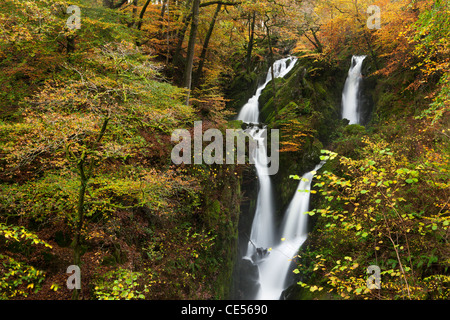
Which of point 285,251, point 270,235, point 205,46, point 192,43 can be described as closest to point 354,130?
point 270,235

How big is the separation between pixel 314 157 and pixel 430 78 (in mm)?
6058

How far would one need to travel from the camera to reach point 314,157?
1352 centimetres

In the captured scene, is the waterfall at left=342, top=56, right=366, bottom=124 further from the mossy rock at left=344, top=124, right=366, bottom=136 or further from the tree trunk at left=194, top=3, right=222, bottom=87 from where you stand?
the tree trunk at left=194, top=3, right=222, bottom=87

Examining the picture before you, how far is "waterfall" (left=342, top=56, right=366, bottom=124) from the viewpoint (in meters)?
16.0

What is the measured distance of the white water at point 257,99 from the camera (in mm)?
17906

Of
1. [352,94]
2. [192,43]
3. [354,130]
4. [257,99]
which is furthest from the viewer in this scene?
[257,99]

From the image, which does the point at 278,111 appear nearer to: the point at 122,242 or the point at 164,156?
the point at 164,156

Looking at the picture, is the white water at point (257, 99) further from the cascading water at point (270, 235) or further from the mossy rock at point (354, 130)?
the mossy rock at point (354, 130)

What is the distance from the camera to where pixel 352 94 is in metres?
16.5

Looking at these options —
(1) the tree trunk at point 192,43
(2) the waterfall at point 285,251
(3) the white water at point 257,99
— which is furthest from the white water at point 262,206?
(1) the tree trunk at point 192,43

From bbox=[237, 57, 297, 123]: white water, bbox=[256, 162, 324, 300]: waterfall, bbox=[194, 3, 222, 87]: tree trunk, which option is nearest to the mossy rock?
bbox=[256, 162, 324, 300]: waterfall

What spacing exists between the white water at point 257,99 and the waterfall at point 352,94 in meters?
4.52

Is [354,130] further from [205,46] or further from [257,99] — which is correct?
[205,46]

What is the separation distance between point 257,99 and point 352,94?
6.32m
